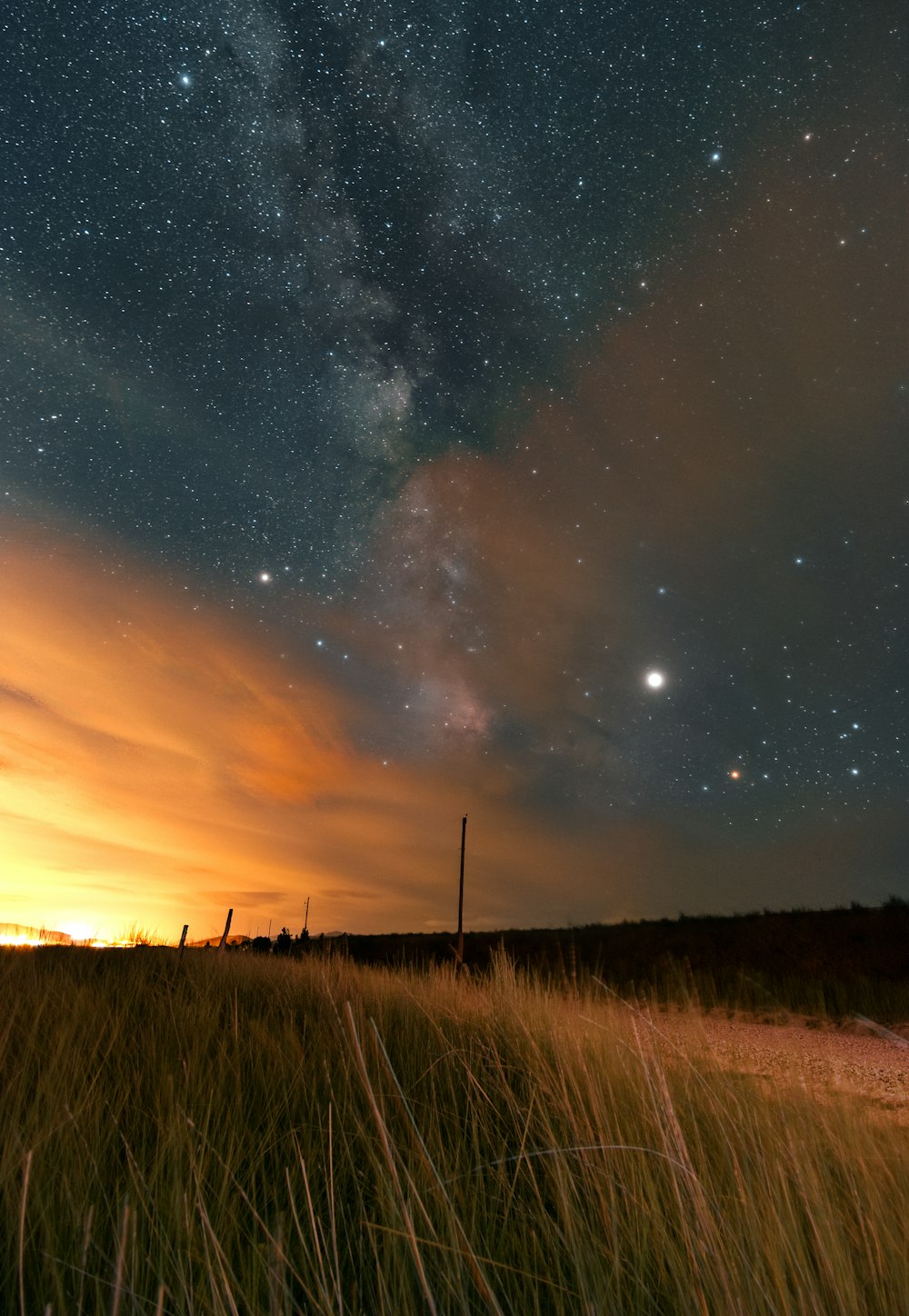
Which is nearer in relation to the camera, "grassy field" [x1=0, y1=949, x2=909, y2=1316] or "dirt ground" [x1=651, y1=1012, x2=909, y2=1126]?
"grassy field" [x1=0, y1=949, x2=909, y2=1316]

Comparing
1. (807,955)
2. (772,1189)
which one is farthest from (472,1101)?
(807,955)

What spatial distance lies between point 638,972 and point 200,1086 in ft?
67.4

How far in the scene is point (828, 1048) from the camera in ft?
34.7

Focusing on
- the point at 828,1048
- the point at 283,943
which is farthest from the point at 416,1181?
the point at 283,943

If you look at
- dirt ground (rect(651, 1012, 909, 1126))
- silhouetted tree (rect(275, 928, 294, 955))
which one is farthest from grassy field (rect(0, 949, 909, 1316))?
silhouetted tree (rect(275, 928, 294, 955))

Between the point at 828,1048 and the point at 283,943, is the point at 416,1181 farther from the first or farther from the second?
the point at 283,943

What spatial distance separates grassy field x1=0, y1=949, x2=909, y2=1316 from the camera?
171cm

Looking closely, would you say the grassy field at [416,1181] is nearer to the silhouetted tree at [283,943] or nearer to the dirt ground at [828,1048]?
the dirt ground at [828,1048]

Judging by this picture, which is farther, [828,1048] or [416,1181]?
[828,1048]

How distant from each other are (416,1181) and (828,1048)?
1043cm

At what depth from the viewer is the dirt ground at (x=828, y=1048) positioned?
277 inches

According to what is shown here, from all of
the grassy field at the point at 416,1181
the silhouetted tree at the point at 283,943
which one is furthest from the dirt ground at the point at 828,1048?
the silhouetted tree at the point at 283,943

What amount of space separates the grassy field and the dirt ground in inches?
122

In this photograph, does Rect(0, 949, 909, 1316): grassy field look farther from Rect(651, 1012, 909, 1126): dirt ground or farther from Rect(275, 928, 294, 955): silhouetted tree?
Rect(275, 928, 294, 955): silhouetted tree
